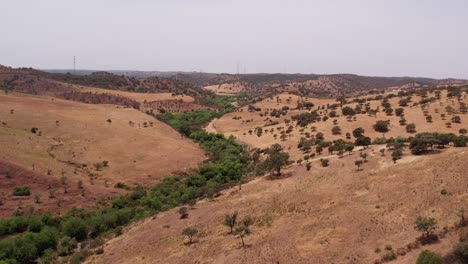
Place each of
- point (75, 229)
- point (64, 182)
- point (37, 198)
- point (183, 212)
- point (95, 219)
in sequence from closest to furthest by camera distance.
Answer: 1. point (75, 229)
2. point (183, 212)
3. point (95, 219)
4. point (37, 198)
5. point (64, 182)

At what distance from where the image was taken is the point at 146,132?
83.5 metres

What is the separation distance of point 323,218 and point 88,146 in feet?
161

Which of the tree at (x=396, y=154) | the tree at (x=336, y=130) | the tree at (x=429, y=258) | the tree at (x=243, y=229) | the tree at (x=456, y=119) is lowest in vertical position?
the tree at (x=243, y=229)

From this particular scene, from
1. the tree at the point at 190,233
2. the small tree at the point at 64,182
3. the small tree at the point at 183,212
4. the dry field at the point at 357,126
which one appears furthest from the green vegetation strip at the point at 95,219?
the dry field at the point at 357,126

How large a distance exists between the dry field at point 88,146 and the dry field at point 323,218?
19181mm

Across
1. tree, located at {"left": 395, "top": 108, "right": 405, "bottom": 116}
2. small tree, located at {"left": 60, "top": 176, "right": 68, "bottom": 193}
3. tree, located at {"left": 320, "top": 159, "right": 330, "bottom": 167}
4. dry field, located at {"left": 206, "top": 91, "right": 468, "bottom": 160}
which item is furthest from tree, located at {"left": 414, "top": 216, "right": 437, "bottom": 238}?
tree, located at {"left": 395, "top": 108, "right": 405, "bottom": 116}

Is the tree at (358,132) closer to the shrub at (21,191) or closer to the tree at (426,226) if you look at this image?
the tree at (426,226)

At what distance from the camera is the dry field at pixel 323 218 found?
26.1 metres

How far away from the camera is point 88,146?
2665 inches

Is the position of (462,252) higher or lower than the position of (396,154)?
lower

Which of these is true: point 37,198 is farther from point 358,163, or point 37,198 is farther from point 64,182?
point 358,163

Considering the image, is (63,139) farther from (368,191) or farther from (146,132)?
(368,191)

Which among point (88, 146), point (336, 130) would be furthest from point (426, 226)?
point (88, 146)

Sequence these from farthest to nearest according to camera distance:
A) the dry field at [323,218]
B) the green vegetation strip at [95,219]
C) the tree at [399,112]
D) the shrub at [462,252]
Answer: the tree at [399,112], the green vegetation strip at [95,219], the dry field at [323,218], the shrub at [462,252]
